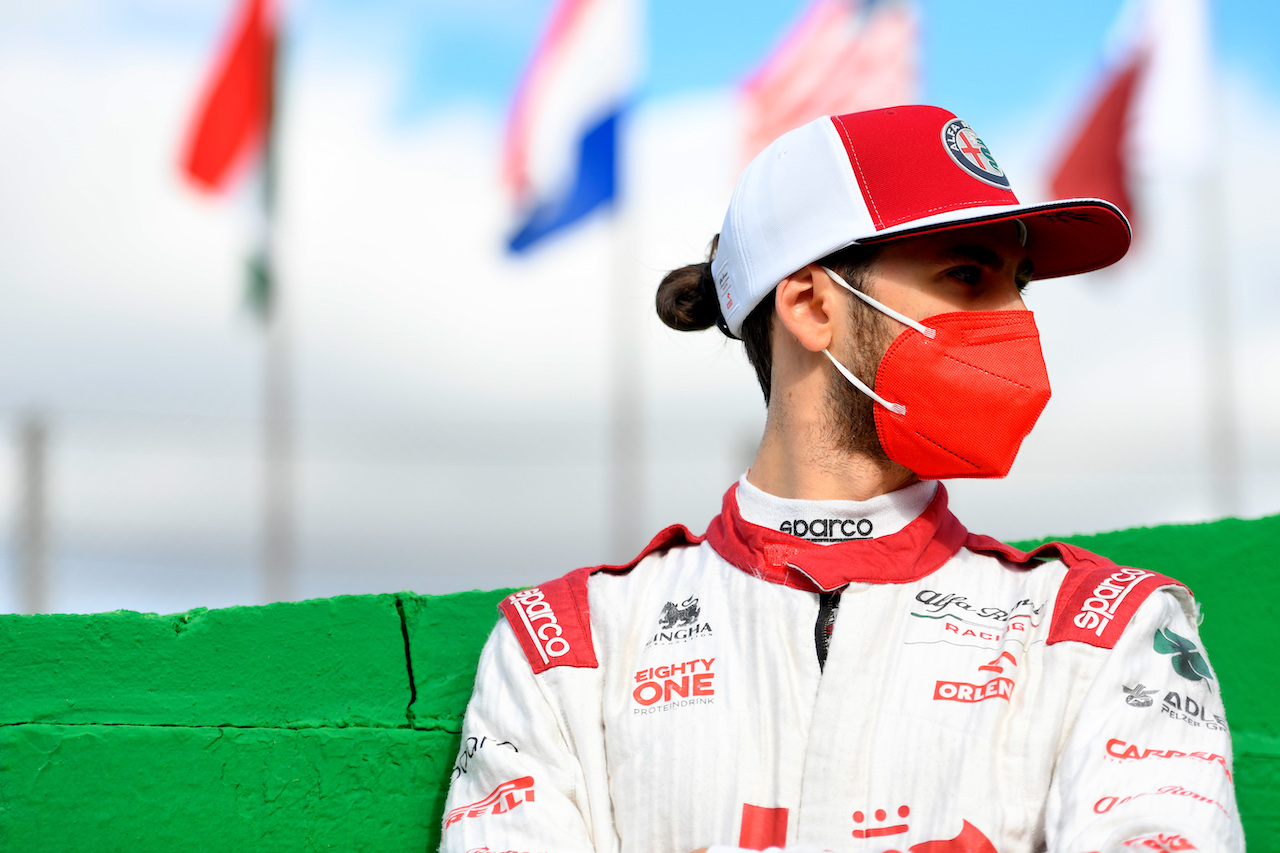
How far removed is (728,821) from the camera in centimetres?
199

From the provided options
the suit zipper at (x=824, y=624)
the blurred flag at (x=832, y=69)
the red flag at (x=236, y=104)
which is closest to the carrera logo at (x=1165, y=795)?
the suit zipper at (x=824, y=624)

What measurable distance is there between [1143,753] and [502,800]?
1057mm

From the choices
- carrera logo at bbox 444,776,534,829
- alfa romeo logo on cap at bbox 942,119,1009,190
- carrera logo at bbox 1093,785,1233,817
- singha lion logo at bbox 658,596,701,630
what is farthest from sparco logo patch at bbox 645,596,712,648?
alfa romeo logo on cap at bbox 942,119,1009,190

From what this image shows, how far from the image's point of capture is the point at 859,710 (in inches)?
78.5

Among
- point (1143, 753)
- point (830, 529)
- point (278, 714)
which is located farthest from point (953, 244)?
point (278, 714)

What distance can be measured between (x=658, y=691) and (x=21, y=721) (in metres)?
1.43

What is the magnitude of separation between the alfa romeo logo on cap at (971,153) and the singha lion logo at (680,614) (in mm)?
999

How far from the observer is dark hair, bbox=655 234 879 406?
2607mm

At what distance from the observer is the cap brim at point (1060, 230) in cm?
223

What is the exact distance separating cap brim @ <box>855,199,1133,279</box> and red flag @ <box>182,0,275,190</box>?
8.85m

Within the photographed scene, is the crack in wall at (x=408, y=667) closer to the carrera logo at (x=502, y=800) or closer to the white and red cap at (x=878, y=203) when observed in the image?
the carrera logo at (x=502, y=800)

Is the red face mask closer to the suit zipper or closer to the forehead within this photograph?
the forehead

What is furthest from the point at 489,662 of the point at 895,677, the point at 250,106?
the point at 250,106

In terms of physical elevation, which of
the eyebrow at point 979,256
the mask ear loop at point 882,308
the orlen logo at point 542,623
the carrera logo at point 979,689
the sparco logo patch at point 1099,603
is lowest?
the carrera logo at point 979,689
